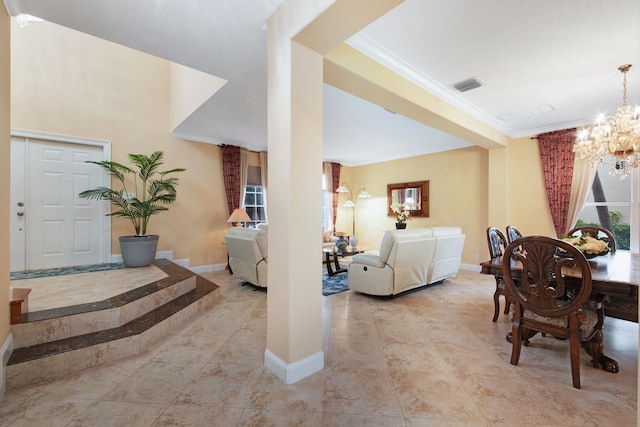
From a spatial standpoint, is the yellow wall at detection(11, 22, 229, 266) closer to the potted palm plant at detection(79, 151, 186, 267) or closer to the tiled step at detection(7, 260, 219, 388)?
the potted palm plant at detection(79, 151, 186, 267)

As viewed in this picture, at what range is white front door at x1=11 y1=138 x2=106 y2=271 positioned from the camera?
380 centimetres

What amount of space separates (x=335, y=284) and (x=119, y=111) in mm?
4449

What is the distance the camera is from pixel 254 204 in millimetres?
6031

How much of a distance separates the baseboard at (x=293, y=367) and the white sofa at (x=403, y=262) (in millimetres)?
1710

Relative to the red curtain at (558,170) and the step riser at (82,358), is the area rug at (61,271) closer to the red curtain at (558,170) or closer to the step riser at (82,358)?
the step riser at (82,358)

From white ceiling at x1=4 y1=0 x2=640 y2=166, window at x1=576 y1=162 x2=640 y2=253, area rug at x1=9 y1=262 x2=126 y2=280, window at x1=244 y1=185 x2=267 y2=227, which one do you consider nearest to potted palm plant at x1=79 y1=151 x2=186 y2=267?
area rug at x1=9 y1=262 x2=126 y2=280

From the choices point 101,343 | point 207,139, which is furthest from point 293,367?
point 207,139

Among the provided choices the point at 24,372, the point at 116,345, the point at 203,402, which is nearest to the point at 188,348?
the point at 116,345

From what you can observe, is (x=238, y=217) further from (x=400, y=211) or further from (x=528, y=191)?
(x=528, y=191)

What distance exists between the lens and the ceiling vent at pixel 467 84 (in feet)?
9.85

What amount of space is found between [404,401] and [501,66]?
10.2 feet

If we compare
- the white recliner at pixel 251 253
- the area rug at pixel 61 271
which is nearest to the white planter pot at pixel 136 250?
the area rug at pixel 61 271

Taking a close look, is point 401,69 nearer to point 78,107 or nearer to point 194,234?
point 194,234

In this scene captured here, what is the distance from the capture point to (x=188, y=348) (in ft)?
7.54
